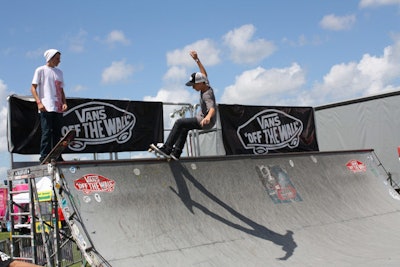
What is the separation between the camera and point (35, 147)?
27.3ft

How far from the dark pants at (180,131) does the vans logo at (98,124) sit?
10.5ft

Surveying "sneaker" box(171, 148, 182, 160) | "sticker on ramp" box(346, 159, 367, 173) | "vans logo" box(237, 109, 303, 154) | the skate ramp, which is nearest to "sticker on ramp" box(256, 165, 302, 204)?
the skate ramp

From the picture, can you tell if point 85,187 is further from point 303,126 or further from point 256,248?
point 303,126

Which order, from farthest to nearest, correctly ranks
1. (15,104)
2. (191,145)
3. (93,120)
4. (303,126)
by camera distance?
(303,126)
(191,145)
(93,120)
(15,104)

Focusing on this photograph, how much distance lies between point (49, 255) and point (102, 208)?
1149 millimetres

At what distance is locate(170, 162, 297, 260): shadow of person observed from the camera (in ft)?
20.1

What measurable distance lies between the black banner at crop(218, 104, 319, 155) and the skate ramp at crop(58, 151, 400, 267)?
3.27 metres

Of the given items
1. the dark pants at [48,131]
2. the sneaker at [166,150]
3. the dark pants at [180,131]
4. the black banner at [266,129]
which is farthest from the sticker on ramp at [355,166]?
the dark pants at [48,131]

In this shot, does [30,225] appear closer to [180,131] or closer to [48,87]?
[48,87]

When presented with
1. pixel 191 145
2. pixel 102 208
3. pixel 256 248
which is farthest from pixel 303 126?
pixel 102 208

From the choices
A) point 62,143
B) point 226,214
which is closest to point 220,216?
point 226,214

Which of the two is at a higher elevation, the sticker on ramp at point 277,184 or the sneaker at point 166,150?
the sneaker at point 166,150

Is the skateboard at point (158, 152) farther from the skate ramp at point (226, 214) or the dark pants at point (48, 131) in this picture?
the dark pants at point (48, 131)

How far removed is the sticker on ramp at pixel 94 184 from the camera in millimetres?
5367
